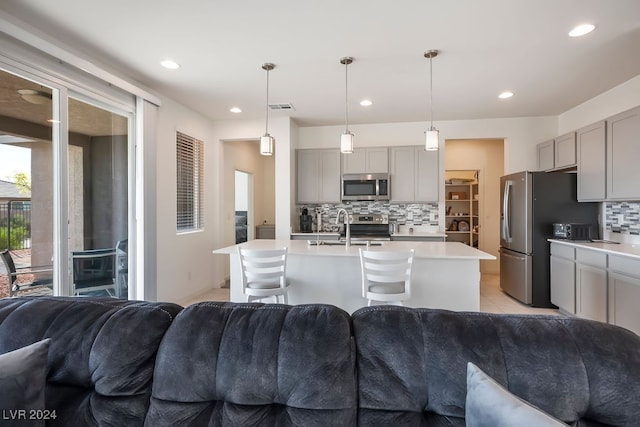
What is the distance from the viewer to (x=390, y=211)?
5.05 metres

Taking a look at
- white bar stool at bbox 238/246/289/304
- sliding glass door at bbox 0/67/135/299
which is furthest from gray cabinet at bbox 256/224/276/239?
white bar stool at bbox 238/246/289/304

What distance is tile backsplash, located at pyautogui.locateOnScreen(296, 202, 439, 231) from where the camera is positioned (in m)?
4.93

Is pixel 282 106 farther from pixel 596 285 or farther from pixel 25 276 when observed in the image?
pixel 596 285

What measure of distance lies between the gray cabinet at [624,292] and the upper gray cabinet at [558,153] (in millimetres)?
1538

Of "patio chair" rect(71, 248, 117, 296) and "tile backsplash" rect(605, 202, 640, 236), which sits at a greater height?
"tile backsplash" rect(605, 202, 640, 236)

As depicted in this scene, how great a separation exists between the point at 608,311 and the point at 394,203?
2.88m

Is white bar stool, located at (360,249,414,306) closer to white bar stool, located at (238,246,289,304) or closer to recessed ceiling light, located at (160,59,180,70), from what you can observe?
white bar stool, located at (238,246,289,304)

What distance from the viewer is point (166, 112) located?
3.79 meters

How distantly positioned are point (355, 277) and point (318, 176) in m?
2.43

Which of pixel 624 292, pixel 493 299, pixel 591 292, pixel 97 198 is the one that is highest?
pixel 97 198

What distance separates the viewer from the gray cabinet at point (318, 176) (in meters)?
4.92

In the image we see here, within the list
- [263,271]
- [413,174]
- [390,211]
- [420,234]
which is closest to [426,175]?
[413,174]

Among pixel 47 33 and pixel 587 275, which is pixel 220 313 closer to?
pixel 47 33

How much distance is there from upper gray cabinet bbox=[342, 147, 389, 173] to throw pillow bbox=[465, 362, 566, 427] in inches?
165
